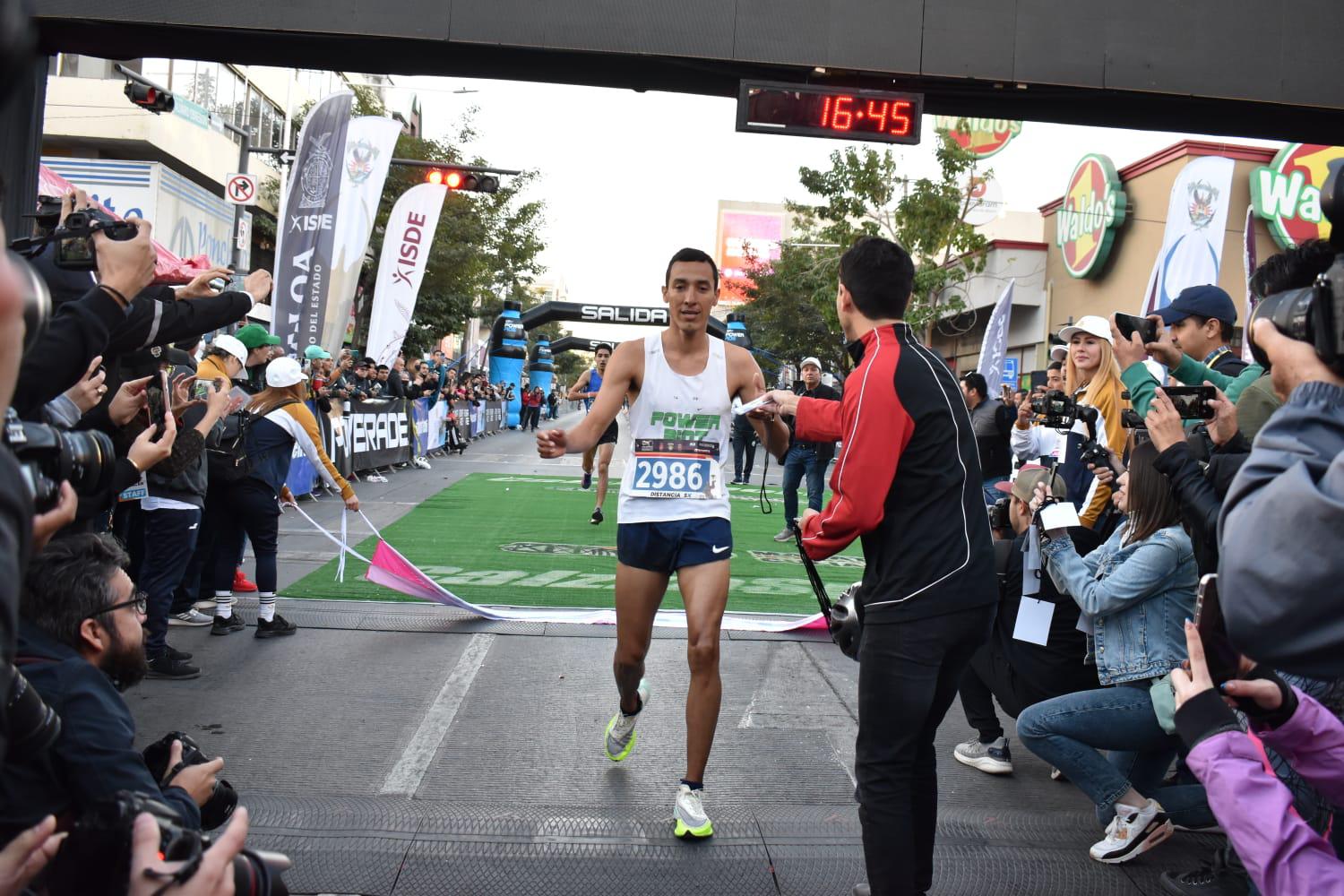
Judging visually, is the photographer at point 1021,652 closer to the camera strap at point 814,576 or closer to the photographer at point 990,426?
the camera strap at point 814,576

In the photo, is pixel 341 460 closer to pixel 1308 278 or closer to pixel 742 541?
pixel 742 541

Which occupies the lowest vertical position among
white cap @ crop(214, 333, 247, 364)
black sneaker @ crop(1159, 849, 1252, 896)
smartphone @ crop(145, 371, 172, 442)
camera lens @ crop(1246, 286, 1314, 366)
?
black sneaker @ crop(1159, 849, 1252, 896)

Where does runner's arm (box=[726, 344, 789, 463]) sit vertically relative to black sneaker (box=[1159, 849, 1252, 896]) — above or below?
above

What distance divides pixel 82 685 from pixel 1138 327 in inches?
145

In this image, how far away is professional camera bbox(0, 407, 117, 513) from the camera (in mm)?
1534

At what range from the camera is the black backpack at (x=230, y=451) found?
22.8ft

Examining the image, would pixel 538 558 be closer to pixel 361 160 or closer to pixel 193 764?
pixel 193 764

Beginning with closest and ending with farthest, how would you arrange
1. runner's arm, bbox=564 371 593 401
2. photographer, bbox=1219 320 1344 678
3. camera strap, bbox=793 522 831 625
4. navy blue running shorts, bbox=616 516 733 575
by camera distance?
photographer, bbox=1219 320 1344 678, camera strap, bbox=793 522 831 625, navy blue running shorts, bbox=616 516 733 575, runner's arm, bbox=564 371 593 401

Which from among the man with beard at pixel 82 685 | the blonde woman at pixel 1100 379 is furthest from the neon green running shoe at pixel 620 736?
the blonde woman at pixel 1100 379

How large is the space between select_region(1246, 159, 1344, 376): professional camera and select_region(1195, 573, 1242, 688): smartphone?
0.64 m

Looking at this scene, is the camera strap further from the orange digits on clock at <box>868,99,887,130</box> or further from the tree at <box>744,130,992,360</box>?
the tree at <box>744,130,992,360</box>

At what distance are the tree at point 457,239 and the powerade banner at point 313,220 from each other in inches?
470

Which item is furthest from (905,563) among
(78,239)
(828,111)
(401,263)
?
(401,263)

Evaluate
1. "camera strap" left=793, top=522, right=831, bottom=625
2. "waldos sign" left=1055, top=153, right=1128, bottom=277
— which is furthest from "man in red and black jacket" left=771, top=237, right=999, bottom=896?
"waldos sign" left=1055, top=153, right=1128, bottom=277
